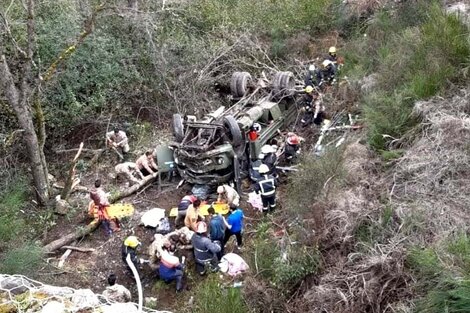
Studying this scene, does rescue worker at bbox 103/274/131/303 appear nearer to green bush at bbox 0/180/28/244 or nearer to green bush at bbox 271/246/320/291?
green bush at bbox 0/180/28/244

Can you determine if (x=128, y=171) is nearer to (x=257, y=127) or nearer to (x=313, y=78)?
(x=257, y=127)

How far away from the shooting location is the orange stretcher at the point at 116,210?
992 cm

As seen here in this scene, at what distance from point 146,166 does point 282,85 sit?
13.0ft

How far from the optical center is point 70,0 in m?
13.7

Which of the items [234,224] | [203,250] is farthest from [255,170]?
[203,250]

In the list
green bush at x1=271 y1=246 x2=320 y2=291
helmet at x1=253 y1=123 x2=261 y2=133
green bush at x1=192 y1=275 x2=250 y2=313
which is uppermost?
green bush at x1=192 y1=275 x2=250 y2=313

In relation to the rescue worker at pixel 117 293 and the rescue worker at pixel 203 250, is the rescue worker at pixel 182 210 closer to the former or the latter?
the rescue worker at pixel 203 250

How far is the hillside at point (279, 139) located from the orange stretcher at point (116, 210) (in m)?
0.21

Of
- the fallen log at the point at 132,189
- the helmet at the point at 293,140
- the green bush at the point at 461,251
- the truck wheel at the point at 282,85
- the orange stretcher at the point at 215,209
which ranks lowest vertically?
the fallen log at the point at 132,189

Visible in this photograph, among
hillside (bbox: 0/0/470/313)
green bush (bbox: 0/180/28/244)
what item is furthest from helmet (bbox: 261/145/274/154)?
green bush (bbox: 0/180/28/244)

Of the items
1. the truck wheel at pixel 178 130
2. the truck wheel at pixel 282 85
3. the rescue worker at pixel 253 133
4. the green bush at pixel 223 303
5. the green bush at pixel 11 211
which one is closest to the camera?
the green bush at pixel 223 303

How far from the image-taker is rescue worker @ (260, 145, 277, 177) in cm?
1096

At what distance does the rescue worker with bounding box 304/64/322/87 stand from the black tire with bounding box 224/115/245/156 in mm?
3586

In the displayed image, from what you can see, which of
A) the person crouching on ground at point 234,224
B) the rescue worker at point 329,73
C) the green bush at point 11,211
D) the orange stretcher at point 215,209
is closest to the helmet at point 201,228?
the person crouching on ground at point 234,224
